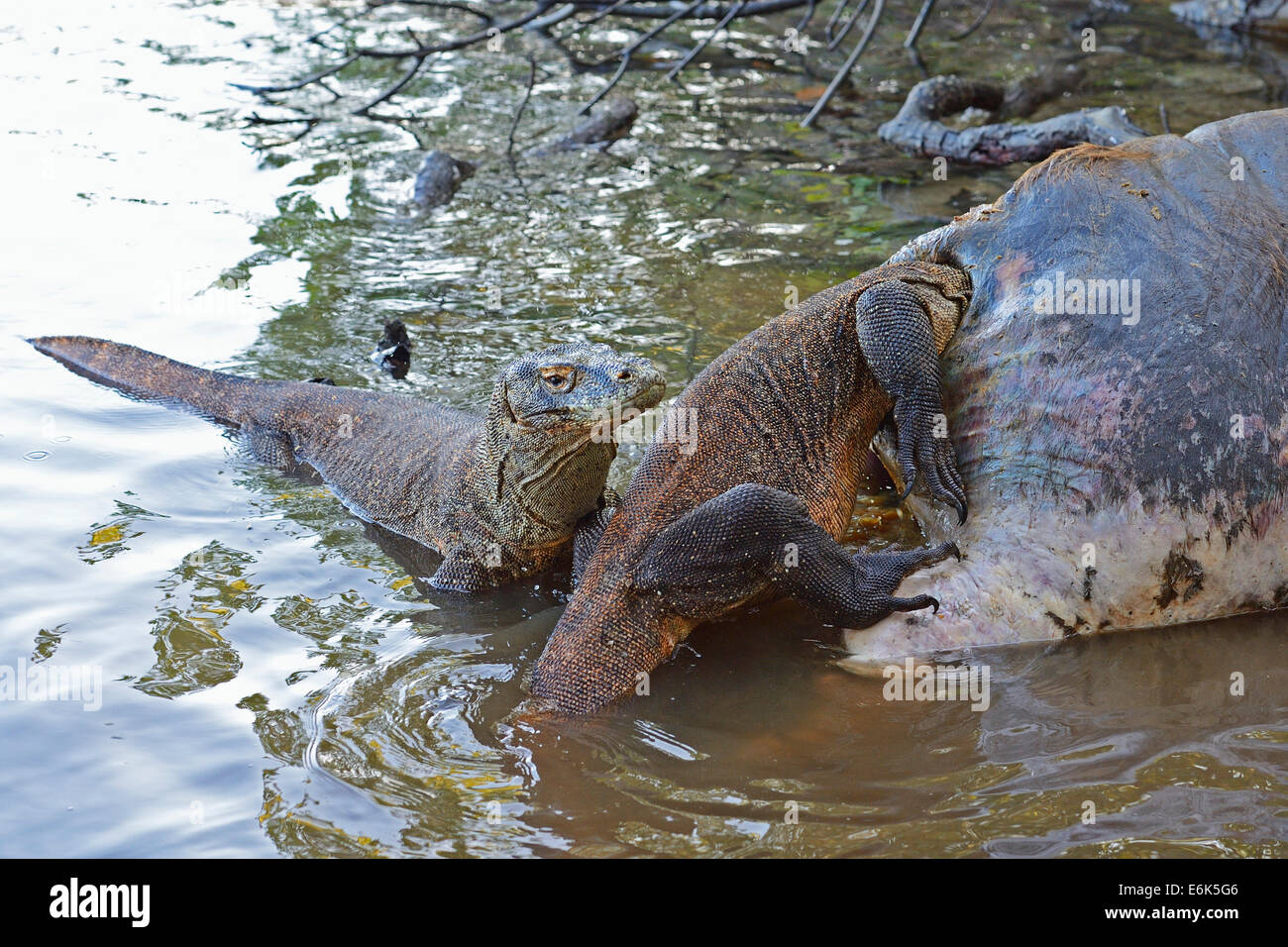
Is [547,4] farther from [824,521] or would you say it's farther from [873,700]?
[873,700]

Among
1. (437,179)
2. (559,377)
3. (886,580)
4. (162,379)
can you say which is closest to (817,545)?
(886,580)

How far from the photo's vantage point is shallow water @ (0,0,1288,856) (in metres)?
3.67

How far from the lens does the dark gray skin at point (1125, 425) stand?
437cm

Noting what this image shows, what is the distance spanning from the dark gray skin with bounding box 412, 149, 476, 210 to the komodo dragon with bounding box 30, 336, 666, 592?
3.34m

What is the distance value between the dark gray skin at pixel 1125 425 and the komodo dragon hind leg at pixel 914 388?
11 cm

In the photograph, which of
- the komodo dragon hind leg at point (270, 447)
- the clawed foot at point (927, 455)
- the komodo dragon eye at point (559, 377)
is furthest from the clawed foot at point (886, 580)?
the komodo dragon hind leg at point (270, 447)

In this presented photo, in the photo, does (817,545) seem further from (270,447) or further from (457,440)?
(270,447)

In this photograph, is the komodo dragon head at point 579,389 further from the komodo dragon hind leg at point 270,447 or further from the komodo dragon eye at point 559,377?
the komodo dragon hind leg at point 270,447

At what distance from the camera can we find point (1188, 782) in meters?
3.73

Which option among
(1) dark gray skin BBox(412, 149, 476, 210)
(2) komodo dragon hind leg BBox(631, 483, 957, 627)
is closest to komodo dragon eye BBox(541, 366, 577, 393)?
(2) komodo dragon hind leg BBox(631, 483, 957, 627)

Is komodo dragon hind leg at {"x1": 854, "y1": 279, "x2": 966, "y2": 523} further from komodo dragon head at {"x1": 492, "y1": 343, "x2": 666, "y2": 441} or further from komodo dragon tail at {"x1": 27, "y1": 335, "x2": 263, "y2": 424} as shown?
komodo dragon tail at {"x1": 27, "y1": 335, "x2": 263, "y2": 424}

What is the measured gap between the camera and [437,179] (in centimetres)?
1012
